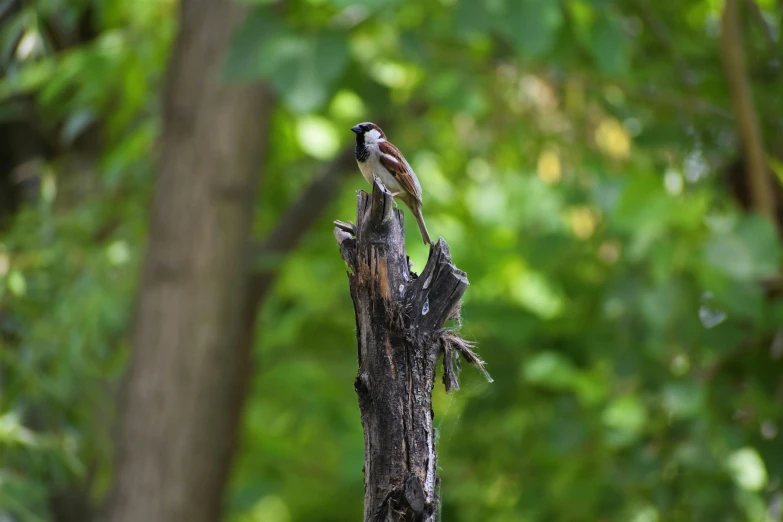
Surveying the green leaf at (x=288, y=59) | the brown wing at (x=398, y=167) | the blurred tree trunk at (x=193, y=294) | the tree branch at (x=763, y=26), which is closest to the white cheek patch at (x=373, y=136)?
the brown wing at (x=398, y=167)

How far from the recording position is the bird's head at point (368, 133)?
3565mm

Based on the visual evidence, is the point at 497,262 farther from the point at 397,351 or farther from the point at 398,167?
the point at 397,351

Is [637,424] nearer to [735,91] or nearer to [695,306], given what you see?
[695,306]

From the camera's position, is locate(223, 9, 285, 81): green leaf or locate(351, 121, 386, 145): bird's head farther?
locate(223, 9, 285, 81): green leaf

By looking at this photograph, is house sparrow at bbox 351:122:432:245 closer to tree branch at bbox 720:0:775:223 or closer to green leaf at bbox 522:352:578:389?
green leaf at bbox 522:352:578:389

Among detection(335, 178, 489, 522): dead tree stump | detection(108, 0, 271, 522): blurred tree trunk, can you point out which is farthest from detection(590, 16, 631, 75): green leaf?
detection(335, 178, 489, 522): dead tree stump

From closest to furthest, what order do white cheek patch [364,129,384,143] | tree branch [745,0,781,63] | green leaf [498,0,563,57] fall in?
white cheek patch [364,129,384,143] → green leaf [498,0,563,57] → tree branch [745,0,781,63]

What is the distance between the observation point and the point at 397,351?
92.5 inches

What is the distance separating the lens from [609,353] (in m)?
5.07

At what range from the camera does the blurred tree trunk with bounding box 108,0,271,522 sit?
239 inches

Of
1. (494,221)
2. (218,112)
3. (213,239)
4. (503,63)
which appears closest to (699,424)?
(494,221)

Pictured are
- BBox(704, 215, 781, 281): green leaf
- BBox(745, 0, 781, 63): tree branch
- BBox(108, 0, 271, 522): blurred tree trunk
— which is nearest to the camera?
BBox(704, 215, 781, 281): green leaf

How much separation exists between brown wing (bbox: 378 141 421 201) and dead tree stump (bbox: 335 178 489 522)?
2.75 feet

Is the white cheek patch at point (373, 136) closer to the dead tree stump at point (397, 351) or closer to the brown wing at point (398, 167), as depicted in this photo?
the brown wing at point (398, 167)
